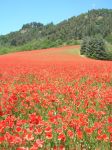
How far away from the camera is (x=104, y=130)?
6871 mm

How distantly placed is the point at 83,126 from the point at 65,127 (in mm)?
680

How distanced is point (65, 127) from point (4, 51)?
95613 millimetres

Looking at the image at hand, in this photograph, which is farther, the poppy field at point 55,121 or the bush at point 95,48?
the bush at point 95,48

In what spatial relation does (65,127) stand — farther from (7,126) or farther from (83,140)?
(7,126)

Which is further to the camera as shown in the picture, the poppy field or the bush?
the bush

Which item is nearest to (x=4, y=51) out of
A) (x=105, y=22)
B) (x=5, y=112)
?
(x=105, y=22)

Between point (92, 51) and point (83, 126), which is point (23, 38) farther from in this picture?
point (83, 126)

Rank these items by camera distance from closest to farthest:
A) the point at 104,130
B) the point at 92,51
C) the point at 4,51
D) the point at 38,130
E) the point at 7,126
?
the point at 38,130 < the point at 7,126 < the point at 104,130 < the point at 92,51 < the point at 4,51

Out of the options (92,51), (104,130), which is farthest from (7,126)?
(92,51)

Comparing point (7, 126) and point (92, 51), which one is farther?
point (92, 51)

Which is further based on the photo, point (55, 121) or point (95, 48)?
point (95, 48)

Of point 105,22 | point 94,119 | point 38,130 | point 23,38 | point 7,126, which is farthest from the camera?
point 23,38

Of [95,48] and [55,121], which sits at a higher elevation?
[55,121]

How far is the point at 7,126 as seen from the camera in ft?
20.7
